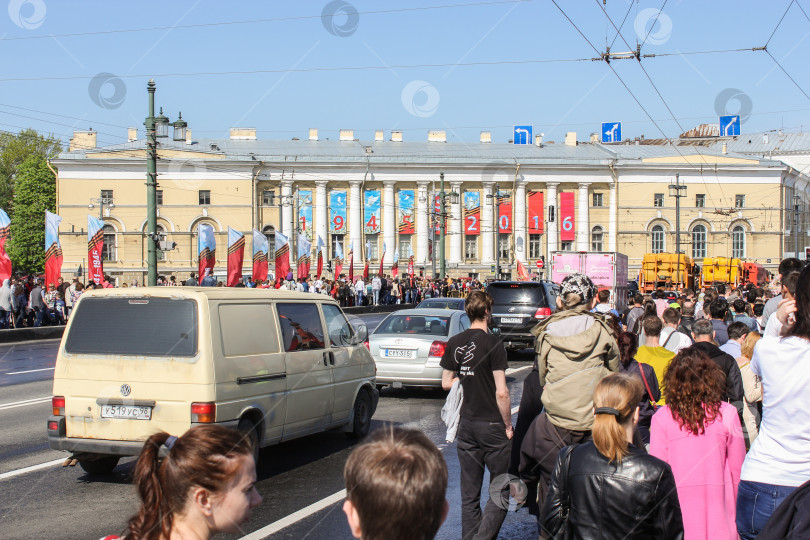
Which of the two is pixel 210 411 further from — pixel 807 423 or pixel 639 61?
pixel 639 61

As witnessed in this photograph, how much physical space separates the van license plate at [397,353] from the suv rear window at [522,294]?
7.32 meters

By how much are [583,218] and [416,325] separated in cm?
7298

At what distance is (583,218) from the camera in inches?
3344

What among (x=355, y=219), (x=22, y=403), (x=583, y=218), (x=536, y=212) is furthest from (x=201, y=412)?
(x=583, y=218)

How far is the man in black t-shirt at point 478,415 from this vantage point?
19.6 ft

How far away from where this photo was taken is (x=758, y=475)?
13.4 feet

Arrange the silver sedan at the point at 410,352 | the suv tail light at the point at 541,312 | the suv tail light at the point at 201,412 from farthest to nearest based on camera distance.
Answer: the suv tail light at the point at 541,312
the silver sedan at the point at 410,352
the suv tail light at the point at 201,412

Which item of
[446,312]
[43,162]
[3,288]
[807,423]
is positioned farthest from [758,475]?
[43,162]

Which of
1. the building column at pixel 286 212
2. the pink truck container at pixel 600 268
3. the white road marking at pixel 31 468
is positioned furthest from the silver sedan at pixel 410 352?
the building column at pixel 286 212

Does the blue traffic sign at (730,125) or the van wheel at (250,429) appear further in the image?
the blue traffic sign at (730,125)

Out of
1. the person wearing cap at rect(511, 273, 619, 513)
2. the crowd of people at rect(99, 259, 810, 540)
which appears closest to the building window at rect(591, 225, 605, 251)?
the crowd of people at rect(99, 259, 810, 540)

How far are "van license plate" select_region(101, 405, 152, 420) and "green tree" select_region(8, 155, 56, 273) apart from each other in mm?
76166

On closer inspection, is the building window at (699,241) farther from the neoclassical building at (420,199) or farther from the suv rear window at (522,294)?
the suv rear window at (522,294)

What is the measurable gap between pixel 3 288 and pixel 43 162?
A: 65299mm
